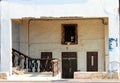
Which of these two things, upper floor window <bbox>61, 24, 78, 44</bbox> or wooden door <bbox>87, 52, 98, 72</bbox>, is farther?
upper floor window <bbox>61, 24, 78, 44</bbox>

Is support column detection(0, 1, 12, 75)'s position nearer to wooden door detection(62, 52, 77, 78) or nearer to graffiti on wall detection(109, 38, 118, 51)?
graffiti on wall detection(109, 38, 118, 51)

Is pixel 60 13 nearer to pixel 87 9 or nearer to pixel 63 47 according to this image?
pixel 87 9

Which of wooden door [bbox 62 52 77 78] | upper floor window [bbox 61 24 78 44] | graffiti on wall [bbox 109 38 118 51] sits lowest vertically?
wooden door [bbox 62 52 77 78]

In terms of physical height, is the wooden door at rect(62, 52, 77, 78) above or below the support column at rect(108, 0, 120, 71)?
below

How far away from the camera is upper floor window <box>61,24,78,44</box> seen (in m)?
29.8

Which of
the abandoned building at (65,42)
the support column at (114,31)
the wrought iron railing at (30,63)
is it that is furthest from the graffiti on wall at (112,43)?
the abandoned building at (65,42)

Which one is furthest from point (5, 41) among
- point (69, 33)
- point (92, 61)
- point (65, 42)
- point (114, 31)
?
point (92, 61)

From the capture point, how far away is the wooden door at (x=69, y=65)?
98.3ft

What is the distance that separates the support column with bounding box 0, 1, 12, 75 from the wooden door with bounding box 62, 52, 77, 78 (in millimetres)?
8170

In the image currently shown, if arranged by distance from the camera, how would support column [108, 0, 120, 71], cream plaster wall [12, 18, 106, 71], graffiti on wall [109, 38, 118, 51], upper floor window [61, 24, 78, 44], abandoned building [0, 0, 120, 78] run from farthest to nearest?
upper floor window [61, 24, 78, 44]
cream plaster wall [12, 18, 106, 71]
abandoned building [0, 0, 120, 78]
graffiti on wall [109, 38, 118, 51]
support column [108, 0, 120, 71]

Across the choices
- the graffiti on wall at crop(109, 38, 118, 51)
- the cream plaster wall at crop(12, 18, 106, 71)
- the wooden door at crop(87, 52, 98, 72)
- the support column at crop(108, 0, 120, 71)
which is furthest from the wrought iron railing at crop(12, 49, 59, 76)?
the support column at crop(108, 0, 120, 71)

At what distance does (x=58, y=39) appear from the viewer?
29969mm

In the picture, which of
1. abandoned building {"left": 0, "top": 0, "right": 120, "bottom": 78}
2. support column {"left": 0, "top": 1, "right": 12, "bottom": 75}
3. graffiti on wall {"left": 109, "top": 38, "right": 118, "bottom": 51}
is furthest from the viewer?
abandoned building {"left": 0, "top": 0, "right": 120, "bottom": 78}

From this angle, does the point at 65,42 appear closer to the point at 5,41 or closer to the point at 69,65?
the point at 69,65
